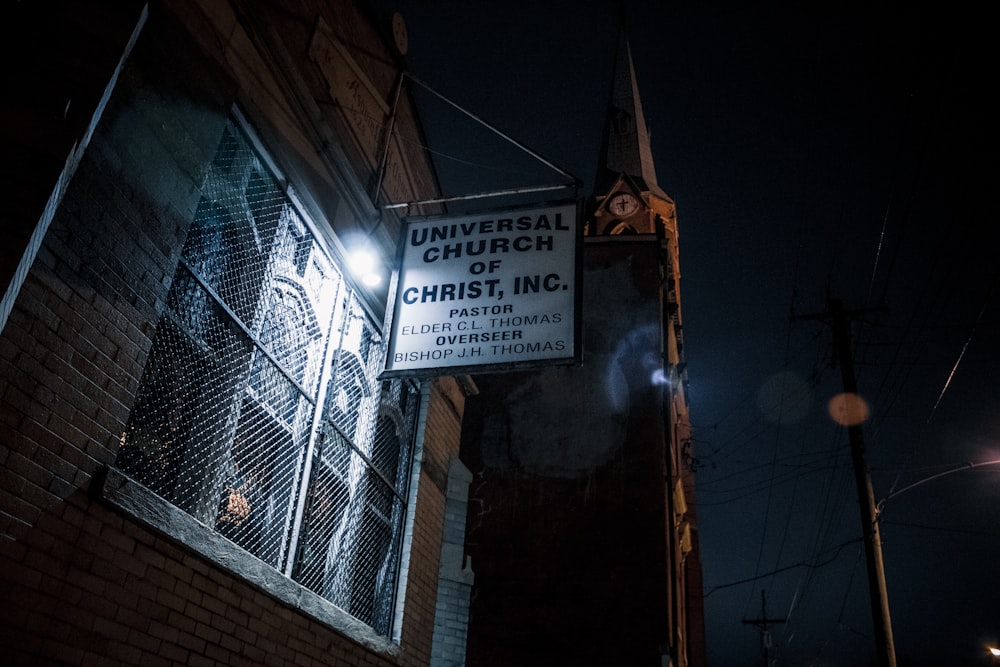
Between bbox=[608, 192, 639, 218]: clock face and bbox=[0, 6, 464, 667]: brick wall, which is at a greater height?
bbox=[608, 192, 639, 218]: clock face

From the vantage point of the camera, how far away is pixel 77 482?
376 cm

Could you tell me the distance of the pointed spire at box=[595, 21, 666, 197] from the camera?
27.3 m

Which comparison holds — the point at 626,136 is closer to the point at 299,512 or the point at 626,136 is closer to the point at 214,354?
the point at 299,512

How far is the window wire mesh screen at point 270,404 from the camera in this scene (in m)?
4.89

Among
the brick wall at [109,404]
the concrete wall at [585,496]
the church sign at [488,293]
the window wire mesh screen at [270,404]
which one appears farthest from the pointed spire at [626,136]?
the brick wall at [109,404]

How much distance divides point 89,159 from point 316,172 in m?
2.79

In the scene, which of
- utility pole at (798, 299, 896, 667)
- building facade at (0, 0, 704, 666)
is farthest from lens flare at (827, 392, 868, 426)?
building facade at (0, 0, 704, 666)

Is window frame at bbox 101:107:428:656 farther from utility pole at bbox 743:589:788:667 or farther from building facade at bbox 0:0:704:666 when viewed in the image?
utility pole at bbox 743:589:788:667

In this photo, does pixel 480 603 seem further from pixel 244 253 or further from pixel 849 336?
pixel 244 253

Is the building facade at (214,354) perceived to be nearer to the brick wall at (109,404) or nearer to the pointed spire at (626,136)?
the brick wall at (109,404)

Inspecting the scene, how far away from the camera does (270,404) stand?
5883 mm

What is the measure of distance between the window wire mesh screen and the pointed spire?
1969 centimetres

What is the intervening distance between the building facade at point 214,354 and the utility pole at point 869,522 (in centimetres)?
760

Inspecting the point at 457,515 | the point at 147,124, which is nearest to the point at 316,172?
the point at 147,124
